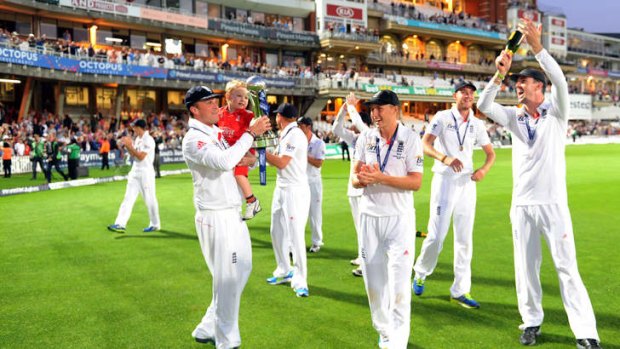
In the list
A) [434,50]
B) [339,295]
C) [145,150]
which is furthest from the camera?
[434,50]

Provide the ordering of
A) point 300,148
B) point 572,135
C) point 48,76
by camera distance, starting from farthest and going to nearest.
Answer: point 572,135, point 48,76, point 300,148

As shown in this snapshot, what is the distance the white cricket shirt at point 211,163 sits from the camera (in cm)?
455

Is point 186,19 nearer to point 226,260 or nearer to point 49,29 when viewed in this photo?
point 49,29

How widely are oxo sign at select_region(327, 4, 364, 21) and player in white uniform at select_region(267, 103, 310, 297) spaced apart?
51135 mm

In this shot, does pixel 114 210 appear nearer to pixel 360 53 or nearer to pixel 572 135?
pixel 360 53

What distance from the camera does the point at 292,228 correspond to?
7.10 meters

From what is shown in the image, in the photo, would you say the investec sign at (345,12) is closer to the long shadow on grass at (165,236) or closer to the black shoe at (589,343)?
the long shadow on grass at (165,236)

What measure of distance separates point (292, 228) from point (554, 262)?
3.32 meters

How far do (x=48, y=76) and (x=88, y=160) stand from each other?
8399mm

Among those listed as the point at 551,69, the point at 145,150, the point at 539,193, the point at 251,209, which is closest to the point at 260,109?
the point at 251,209

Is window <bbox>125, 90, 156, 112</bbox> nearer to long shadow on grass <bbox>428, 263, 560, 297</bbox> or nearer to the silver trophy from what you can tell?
long shadow on grass <bbox>428, 263, 560, 297</bbox>

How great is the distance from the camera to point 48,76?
33.3m

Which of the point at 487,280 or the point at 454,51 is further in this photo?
the point at 454,51

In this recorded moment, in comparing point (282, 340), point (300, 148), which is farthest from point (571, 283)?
point (300, 148)
